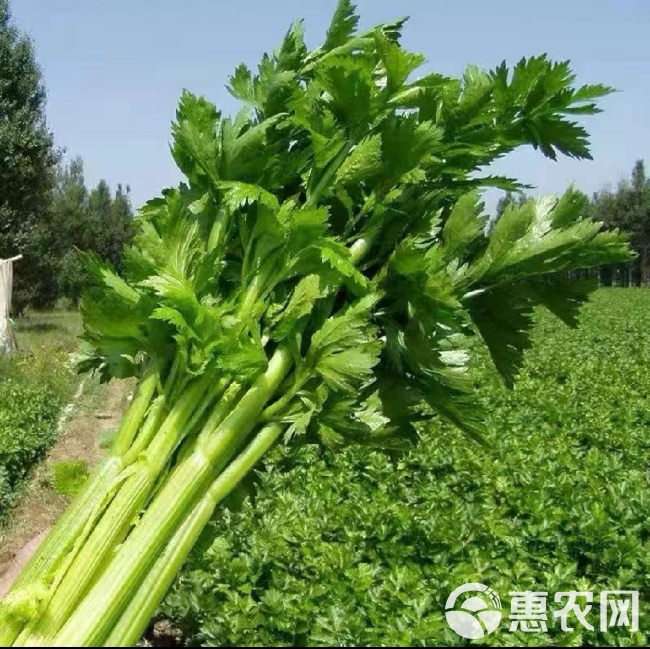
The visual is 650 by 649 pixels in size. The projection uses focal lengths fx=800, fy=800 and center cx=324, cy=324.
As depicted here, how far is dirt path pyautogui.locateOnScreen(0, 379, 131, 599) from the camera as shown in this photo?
6.92 metres

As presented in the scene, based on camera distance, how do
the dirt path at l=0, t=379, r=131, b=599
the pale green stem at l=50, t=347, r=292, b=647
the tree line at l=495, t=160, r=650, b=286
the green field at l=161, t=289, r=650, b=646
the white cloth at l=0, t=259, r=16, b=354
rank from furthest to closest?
the tree line at l=495, t=160, r=650, b=286, the white cloth at l=0, t=259, r=16, b=354, the dirt path at l=0, t=379, r=131, b=599, the green field at l=161, t=289, r=650, b=646, the pale green stem at l=50, t=347, r=292, b=647

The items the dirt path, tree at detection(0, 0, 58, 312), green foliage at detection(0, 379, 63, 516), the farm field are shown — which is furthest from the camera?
tree at detection(0, 0, 58, 312)

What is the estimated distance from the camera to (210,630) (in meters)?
3.68

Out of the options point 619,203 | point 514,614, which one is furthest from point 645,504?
point 619,203

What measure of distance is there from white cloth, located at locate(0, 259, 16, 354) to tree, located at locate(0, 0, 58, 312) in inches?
276

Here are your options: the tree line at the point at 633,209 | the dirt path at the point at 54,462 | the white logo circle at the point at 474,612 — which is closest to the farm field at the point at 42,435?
the dirt path at the point at 54,462

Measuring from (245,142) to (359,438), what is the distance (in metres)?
1.24

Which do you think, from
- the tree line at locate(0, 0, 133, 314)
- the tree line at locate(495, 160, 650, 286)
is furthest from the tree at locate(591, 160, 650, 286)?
the tree line at locate(0, 0, 133, 314)

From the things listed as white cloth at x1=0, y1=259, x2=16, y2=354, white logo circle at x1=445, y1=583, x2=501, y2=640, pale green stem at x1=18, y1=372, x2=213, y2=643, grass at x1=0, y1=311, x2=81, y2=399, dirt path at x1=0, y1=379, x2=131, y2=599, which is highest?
white cloth at x1=0, y1=259, x2=16, y2=354

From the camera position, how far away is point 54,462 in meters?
9.95

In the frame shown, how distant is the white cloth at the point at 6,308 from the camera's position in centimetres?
1676

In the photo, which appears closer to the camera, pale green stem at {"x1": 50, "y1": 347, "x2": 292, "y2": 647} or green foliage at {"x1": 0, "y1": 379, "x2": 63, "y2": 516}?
pale green stem at {"x1": 50, "y1": 347, "x2": 292, "y2": 647}

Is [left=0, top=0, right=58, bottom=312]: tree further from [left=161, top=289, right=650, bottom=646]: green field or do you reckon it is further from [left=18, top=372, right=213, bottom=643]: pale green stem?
[left=18, top=372, right=213, bottom=643]: pale green stem

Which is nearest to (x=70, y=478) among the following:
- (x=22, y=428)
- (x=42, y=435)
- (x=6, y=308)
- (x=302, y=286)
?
(x=302, y=286)
